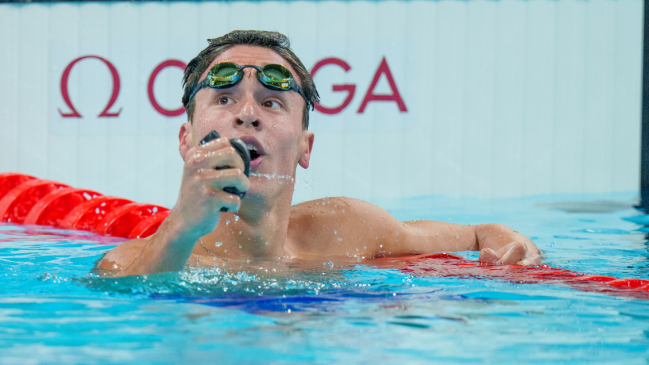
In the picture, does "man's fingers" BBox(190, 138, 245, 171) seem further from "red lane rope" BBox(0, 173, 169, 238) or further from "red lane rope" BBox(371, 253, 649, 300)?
"red lane rope" BBox(0, 173, 169, 238)

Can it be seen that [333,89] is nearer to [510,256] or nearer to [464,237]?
[464,237]

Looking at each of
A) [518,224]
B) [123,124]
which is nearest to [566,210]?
[518,224]

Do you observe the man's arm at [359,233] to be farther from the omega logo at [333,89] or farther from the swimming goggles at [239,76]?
the omega logo at [333,89]

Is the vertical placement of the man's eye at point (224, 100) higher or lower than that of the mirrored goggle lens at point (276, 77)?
lower

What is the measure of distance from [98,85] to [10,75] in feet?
4.11

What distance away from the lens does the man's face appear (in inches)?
80.8

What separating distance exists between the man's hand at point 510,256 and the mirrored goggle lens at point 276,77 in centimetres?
98

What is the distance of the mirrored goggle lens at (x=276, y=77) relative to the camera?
2182 millimetres

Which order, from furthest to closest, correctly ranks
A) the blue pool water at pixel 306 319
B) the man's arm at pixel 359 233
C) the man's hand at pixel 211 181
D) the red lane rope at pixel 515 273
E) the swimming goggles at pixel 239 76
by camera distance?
the man's arm at pixel 359 233 < the swimming goggles at pixel 239 76 < the red lane rope at pixel 515 273 < the man's hand at pixel 211 181 < the blue pool water at pixel 306 319

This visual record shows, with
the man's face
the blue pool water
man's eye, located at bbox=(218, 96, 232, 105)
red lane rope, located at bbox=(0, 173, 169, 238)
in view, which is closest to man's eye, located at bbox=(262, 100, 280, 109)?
the man's face

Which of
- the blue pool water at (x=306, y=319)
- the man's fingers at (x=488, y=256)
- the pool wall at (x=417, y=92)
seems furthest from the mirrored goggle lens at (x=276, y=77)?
the pool wall at (x=417, y=92)

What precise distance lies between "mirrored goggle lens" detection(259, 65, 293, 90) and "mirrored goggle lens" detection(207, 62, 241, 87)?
0.10 meters

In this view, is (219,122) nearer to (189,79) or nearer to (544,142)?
(189,79)

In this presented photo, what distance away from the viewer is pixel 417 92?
277 inches
